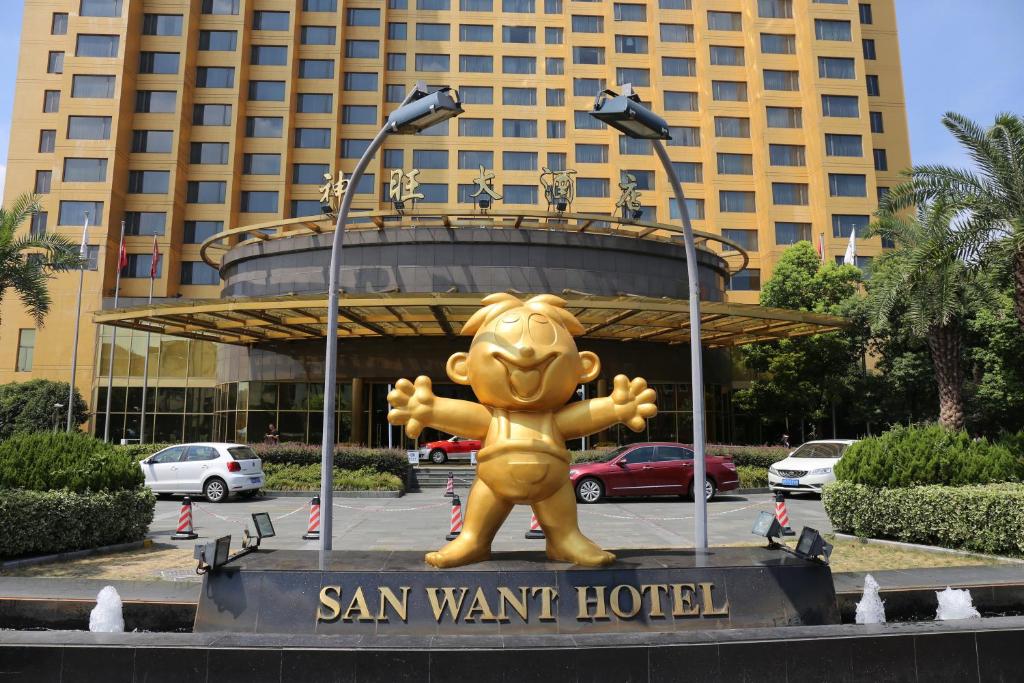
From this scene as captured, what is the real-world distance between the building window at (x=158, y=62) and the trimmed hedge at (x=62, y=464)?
40568 mm

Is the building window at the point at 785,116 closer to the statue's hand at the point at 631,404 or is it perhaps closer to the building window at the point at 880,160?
the building window at the point at 880,160

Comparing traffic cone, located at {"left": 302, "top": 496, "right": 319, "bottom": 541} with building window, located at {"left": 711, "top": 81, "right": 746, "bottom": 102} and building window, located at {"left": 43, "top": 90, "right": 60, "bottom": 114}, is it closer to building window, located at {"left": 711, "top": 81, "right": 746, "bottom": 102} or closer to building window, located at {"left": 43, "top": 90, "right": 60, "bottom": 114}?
building window, located at {"left": 43, "top": 90, "right": 60, "bottom": 114}

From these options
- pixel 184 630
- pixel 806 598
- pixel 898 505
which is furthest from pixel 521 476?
pixel 898 505

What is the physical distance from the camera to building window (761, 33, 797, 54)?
45.7 m

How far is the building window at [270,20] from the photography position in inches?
1817

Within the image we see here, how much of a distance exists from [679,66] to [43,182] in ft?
131

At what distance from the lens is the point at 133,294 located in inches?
1638

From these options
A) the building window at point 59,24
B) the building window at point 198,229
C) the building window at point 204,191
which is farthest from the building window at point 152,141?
the building window at point 59,24

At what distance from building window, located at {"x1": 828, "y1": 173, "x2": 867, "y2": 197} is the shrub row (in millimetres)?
35123

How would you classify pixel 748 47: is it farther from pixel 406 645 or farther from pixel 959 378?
pixel 406 645

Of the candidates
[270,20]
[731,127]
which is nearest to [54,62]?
[270,20]

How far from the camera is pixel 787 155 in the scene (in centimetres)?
4494

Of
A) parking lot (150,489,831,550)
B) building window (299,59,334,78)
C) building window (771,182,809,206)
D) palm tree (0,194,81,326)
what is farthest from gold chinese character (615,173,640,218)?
building window (299,59,334,78)

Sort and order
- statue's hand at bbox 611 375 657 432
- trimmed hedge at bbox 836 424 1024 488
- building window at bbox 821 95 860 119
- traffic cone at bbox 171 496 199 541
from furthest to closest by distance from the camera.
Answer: building window at bbox 821 95 860 119 → traffic cone at bbox 171 496 199 541 → trimmed hedge at bbox 836 424 1024 488 → statue's hand at bbox 611 375 657 432
